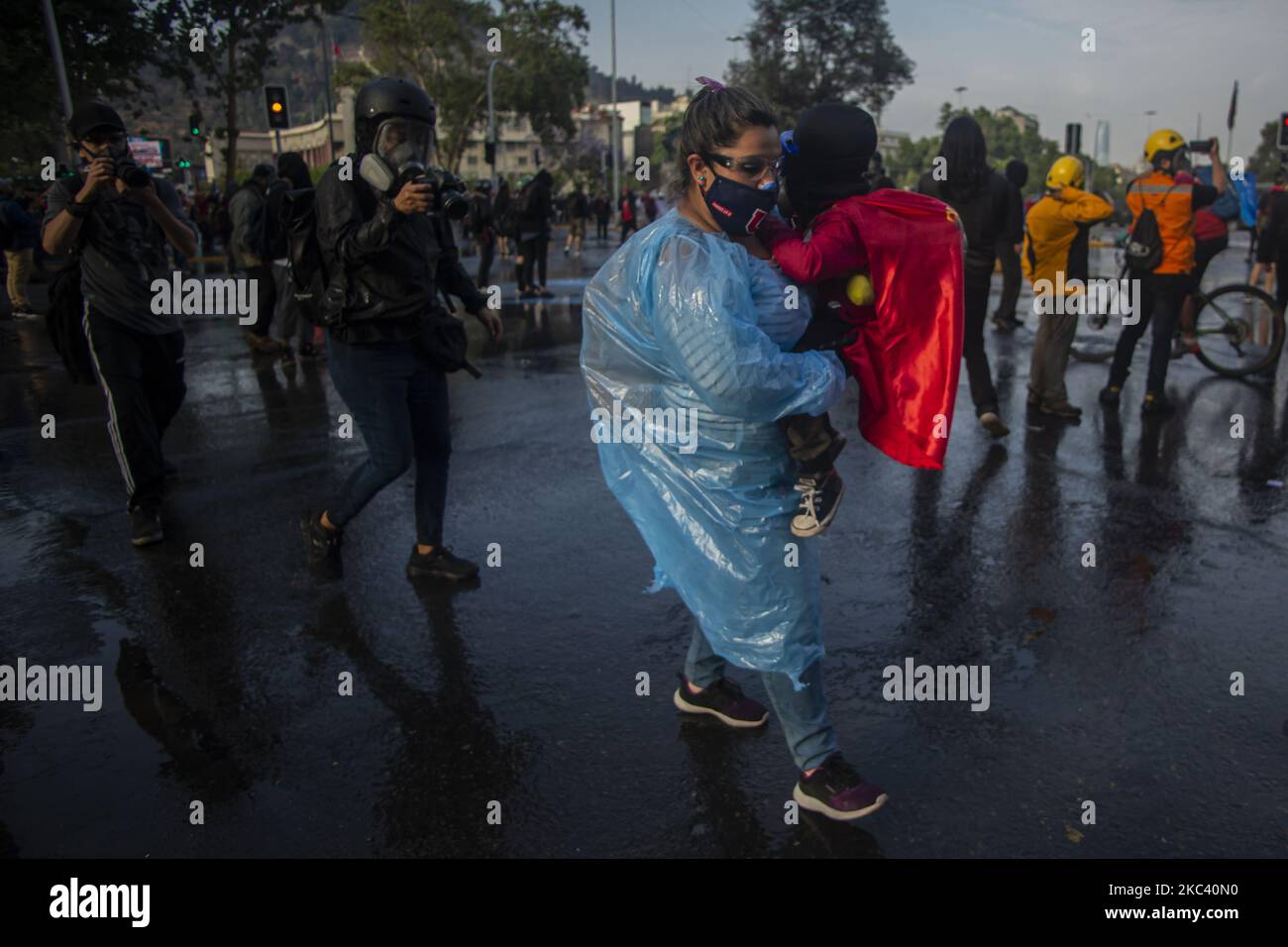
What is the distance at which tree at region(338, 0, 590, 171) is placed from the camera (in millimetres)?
50625

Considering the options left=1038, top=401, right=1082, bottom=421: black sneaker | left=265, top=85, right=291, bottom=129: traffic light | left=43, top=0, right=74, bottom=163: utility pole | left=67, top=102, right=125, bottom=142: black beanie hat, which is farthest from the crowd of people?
left=265, top=85, right=291, bottom=129: traffic light

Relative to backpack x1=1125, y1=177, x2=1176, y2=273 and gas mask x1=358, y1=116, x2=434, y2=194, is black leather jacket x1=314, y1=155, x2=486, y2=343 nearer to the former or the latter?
gas mask x1=358, y1=116, x2=434, y2=194

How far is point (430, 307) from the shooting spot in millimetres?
4219

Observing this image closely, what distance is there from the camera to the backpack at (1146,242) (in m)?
7.23

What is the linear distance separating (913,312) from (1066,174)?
5.22 m

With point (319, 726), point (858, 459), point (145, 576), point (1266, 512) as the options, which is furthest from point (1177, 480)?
point (145, 576)

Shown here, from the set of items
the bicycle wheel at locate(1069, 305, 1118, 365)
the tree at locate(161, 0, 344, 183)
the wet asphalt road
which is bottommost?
the wet asphalt road

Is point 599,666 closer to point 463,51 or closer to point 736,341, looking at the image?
point 736,341

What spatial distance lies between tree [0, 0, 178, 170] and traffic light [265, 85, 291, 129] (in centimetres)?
238

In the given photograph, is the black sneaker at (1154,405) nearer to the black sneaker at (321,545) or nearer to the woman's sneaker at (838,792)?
the woman's sneaker at (838,792)

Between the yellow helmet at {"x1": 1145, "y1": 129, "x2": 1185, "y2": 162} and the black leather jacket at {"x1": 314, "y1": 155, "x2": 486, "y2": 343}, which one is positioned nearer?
the black leather jacket at {"x1": 314, "y1": 155, "x2": 486, "y2": 343}

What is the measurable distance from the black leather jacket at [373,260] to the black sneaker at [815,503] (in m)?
2.08

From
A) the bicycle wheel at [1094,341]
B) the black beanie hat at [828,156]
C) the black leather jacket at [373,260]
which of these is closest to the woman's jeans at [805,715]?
the black beanie hat at [828,156]

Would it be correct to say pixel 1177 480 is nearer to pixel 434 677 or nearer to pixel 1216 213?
pixel 434 677
